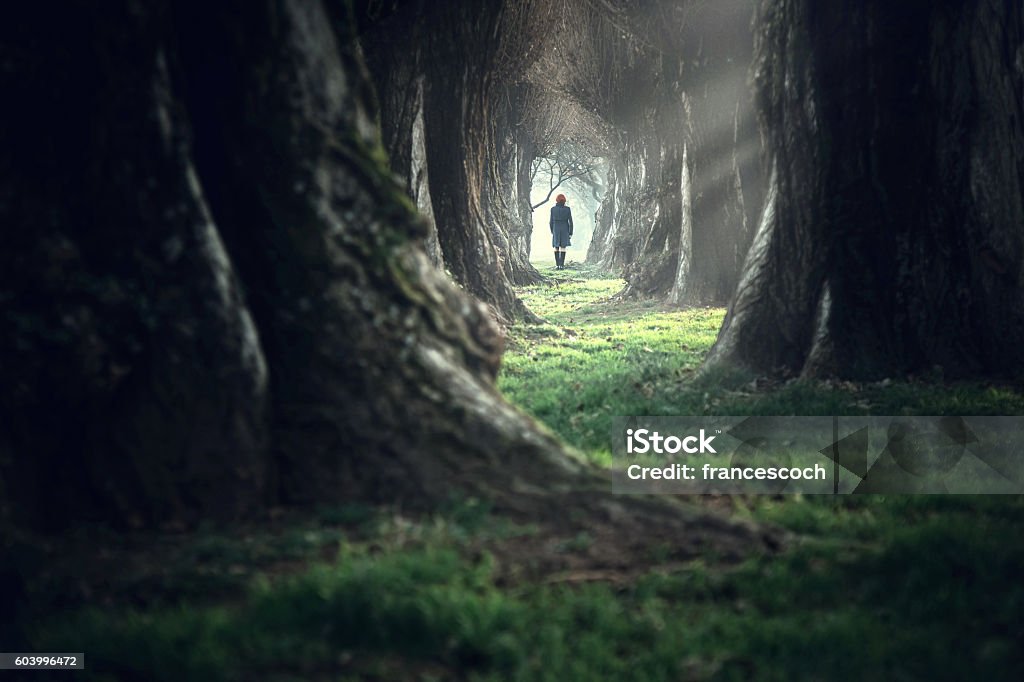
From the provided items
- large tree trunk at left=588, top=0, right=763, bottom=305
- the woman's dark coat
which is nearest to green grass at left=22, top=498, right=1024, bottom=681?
large tree trunk at left=588, top=0, right=763, bottom=305

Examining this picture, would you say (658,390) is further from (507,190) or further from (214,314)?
(507,190)

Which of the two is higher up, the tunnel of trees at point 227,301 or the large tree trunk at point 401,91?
the large tree trunk at point 401,91

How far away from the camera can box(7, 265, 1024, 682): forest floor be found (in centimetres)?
301

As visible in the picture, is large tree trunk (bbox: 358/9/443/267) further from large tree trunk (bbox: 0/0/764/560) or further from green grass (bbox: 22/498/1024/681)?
green grass (bbox: 22/498/1024/681)

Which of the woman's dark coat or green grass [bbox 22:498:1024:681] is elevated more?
the woman's dark coat

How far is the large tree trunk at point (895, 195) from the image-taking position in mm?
7297

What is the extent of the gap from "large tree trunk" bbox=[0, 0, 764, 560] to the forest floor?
0.72 ft

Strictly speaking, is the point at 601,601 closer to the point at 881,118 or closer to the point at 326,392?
the point at 326,392

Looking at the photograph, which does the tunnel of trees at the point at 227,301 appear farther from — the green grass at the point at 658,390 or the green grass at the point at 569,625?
the green grass at the point at 658,390

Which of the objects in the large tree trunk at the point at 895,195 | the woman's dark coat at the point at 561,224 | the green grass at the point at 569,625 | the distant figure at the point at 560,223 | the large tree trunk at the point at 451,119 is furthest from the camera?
the woman's dark coat at the point at 561,224

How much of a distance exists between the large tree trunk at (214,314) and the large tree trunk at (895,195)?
4068 mm

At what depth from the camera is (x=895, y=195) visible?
7336 mm

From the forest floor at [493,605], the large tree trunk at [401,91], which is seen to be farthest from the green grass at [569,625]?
the large tree trunk at [401,91]

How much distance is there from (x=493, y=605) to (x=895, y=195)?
5643mm
